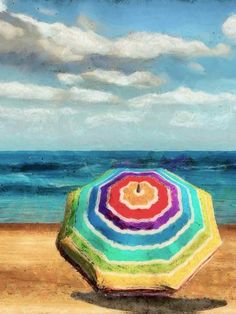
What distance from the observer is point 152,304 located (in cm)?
614

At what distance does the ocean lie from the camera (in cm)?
1959

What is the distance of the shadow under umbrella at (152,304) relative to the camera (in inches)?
236

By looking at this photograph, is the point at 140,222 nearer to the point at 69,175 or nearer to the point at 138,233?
the point at 138,233

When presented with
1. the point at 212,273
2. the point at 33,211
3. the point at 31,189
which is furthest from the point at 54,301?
the point at 31,189

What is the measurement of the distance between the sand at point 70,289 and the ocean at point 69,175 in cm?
760

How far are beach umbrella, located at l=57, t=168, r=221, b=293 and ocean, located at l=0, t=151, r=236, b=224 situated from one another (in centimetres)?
1244

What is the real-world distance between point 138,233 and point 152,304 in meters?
2.26

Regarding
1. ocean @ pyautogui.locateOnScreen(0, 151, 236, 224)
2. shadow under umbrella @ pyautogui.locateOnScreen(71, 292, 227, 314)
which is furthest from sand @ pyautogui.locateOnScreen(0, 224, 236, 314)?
ocean @ pyautogui.locateOnScreen(0, 151, 236, 224)

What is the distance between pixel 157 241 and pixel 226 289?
347 centimetres

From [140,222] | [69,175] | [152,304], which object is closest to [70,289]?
[152,304]

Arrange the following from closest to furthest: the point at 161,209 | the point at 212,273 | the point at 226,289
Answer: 1. the point at 161,209
2. the point at 226,289
3. the point at 212,273

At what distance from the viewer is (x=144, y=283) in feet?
13.0

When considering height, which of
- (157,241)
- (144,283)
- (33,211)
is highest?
(157,241)

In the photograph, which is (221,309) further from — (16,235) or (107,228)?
(16,235)
